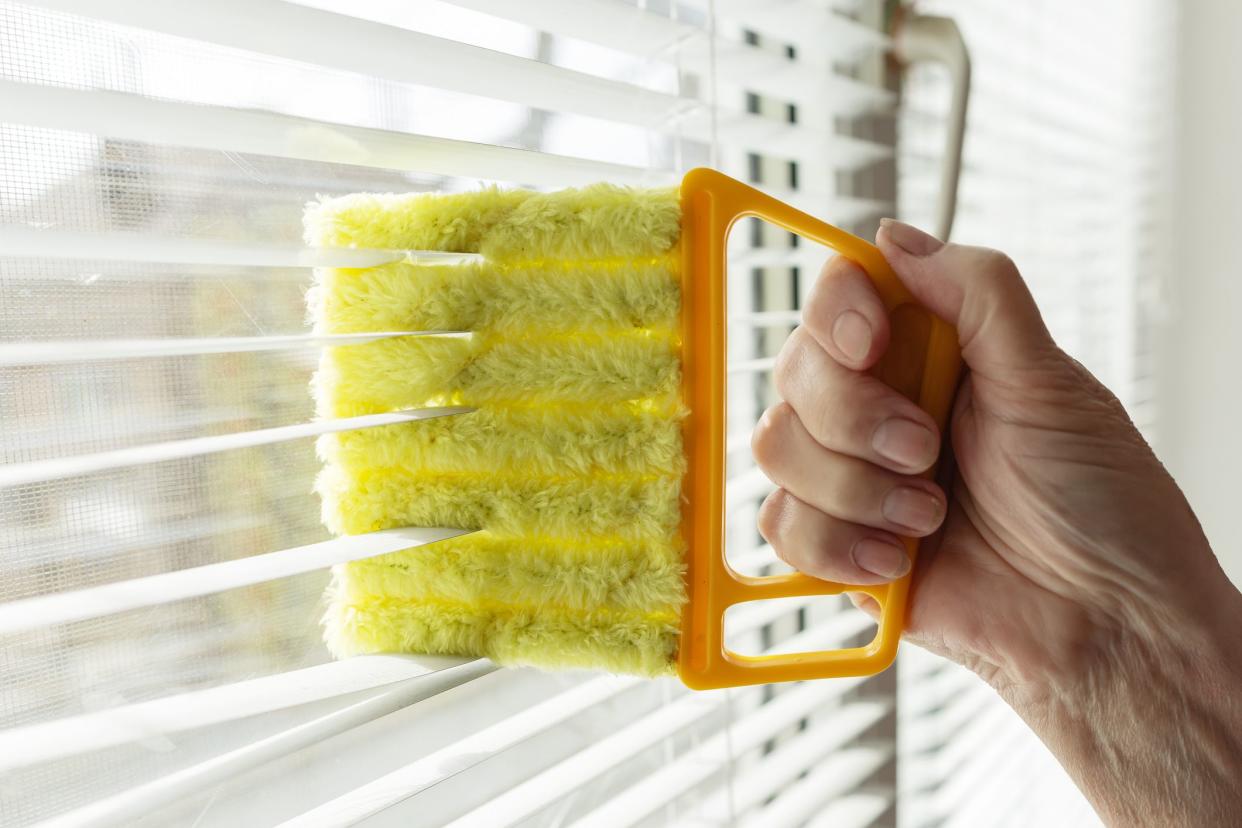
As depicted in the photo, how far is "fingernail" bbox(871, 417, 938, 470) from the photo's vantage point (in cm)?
59

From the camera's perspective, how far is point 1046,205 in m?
1.37

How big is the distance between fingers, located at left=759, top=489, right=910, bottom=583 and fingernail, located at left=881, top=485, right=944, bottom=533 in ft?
0.05

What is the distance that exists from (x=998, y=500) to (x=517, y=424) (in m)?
0.37

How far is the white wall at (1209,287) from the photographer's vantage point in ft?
5.79

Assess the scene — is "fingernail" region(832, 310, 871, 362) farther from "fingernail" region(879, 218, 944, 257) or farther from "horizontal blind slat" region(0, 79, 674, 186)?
"horizontal blind slat" region(0, 79, 674, 186)

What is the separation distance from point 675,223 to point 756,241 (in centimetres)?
45

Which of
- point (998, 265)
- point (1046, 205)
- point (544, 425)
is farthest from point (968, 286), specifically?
point (1046, 205)

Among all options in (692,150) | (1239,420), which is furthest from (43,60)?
(1239,420)

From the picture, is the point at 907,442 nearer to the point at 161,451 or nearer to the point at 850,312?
the point at 850,312

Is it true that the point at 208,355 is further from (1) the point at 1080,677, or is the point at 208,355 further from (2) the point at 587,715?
(1) the point at 1080,677

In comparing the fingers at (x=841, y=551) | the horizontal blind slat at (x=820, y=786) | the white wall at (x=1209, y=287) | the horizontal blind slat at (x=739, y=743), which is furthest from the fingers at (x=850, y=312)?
the white wall at (x=1209, y=287)

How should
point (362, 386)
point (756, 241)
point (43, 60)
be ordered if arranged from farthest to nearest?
point (756, 241) → point (362, 386) → point (43, 60)

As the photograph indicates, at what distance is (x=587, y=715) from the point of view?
73cm

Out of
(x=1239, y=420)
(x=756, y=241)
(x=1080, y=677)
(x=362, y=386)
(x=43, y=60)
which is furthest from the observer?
(x=1239, y=420)
